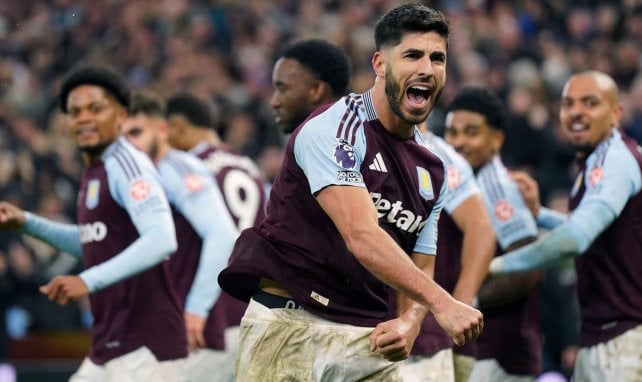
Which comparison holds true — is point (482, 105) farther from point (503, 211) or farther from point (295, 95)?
point (295, 95)

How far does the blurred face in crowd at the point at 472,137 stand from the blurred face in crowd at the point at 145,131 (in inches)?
83.6

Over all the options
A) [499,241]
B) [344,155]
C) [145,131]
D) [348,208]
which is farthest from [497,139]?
[348,208]

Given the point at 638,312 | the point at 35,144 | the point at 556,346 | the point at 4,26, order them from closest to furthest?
1. the point at 638,312
2. the point at 556,346
3. the point at 35,144
4. the point at 4,26

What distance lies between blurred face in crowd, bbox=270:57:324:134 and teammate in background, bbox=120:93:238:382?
903 millimetres

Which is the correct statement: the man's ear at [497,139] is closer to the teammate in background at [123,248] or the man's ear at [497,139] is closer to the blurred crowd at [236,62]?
the teammate in background at [123,248]

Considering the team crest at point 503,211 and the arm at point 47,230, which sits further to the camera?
the team crest at point 503,211

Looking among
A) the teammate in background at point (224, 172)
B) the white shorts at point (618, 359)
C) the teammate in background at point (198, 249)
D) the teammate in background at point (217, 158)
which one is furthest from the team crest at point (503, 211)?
the teammate in background at point (217, 158)

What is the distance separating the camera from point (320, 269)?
5.79 m

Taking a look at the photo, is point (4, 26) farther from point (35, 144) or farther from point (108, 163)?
point (108, 163)

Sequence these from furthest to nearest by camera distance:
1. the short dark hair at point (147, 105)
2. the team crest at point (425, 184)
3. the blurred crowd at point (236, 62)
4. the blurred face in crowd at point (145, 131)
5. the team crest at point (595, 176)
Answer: the blurred crowd at point (236, 62) < the short dark hair at point (147, 105) < the blurred face in crowd at point (145, 131) < the team crest at point (595, 176) < the team crest at point (425, 184)

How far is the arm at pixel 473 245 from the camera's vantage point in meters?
7.22

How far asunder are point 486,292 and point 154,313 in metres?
2.01

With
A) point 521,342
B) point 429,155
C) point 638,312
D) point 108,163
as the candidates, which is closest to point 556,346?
point 521,342

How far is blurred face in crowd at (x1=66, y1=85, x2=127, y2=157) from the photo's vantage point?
25.4ft
